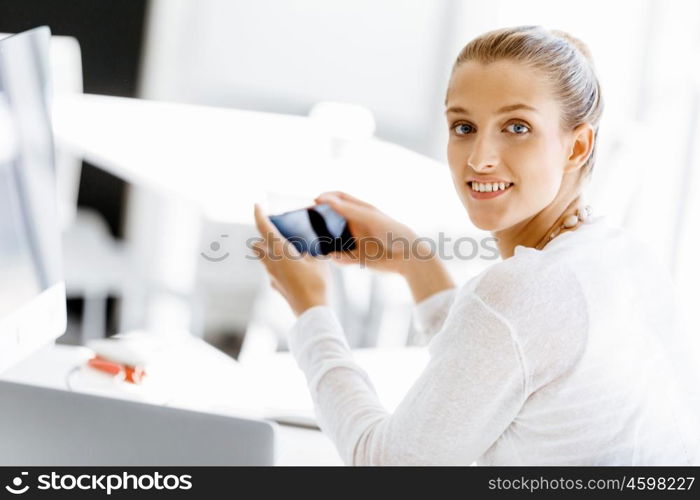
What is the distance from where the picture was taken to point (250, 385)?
1.20m

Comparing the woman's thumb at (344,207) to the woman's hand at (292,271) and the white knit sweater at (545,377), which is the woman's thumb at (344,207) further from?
the white knit sweater at (545,377)

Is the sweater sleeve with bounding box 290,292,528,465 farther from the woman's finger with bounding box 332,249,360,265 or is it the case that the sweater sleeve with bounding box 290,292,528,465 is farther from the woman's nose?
the woman's finger with bounding box 332,249,360,265

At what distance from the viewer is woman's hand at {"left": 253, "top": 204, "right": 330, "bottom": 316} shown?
88 cm

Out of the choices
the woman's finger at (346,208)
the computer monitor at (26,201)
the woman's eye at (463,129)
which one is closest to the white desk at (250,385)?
the computer monitor at (26,201)

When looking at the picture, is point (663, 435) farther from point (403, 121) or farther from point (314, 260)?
point (403, 121)

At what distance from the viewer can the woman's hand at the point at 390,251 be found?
105cm

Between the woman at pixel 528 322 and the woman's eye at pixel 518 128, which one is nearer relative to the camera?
the woman at pixel 528 322

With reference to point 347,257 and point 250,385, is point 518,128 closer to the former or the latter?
point 347,257

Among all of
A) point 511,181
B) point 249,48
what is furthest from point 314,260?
point 249,48

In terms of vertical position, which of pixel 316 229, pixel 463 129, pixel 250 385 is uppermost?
pixel 463 129

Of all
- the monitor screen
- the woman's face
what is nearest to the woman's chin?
the woman's face

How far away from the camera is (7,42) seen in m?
0.76

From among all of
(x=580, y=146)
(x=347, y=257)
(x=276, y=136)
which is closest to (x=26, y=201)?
(x=347, y=257)

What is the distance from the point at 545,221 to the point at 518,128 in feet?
0.31
